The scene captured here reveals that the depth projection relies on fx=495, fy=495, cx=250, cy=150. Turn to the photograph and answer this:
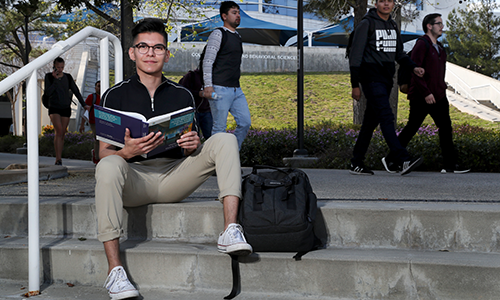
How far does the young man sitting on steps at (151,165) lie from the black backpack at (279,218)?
9 centimetres

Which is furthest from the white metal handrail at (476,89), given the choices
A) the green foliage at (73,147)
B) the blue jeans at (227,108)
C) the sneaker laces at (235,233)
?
the sneaker laces at (235,233)

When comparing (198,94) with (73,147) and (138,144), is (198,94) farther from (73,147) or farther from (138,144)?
(73,147)

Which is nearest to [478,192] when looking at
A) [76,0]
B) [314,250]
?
[314,250]

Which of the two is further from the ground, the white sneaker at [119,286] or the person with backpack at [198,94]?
the person with backpack at [198,94]

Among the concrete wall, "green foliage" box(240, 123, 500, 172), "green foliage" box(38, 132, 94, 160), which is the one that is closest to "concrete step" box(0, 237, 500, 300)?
"green foliage" box(240, 123, 500, 172)

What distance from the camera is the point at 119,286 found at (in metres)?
2.77

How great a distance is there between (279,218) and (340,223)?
518 millimetres

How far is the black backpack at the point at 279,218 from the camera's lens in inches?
119

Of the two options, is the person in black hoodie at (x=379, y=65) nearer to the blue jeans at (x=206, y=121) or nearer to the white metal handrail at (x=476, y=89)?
the blue jeans at (x=206, y=121)

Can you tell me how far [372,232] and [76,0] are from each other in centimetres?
517

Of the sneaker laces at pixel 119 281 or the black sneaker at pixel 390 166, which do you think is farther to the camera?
the black sneaker at pixel 390 166

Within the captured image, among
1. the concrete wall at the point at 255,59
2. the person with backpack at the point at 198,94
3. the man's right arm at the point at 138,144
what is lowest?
the man's right arm at the point at 138,144

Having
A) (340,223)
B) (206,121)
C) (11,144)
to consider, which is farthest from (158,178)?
(11,144)

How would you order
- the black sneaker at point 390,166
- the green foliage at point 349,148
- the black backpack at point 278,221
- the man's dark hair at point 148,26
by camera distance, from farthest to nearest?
the green foliage at point 349,148 < the black sneaker at point 390,166 < the man's dark hair at point 148,26 < the black backpack at point 278,221
